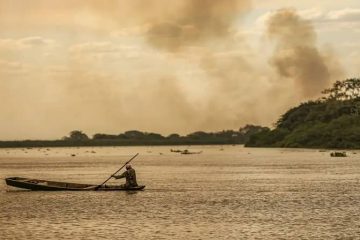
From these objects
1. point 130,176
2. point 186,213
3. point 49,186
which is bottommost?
point 186,213

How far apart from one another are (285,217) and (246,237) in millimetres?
8901

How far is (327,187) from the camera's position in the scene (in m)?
74.1

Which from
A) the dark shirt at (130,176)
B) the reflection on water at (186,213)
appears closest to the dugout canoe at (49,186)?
the reflection on water at (186,213)

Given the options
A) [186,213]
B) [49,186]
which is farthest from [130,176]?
[186,213]

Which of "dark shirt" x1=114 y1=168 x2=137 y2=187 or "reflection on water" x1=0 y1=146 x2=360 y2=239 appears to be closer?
"reflection on water" x1=0 y1=146 x2=360 y2=239

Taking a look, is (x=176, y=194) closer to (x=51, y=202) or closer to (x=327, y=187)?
(x=51, y=202)

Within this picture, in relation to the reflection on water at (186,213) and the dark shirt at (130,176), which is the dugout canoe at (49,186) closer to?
the reflection on water at (186,213)

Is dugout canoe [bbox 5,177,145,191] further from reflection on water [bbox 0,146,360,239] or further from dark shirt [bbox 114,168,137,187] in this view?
dark shirt [bbox 114,168,137,187]

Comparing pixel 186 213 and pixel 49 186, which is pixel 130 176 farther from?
pixel 186 213

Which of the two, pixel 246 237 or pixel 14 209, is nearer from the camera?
pixel 246 237

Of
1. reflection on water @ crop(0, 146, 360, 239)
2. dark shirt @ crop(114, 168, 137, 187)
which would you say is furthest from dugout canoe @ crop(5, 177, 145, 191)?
dark shirt @ crop(114, 168, 137, 187)

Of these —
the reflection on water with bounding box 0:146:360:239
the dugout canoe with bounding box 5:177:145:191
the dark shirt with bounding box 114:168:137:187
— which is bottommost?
the reflection on water with bounding box 0:146:360:239

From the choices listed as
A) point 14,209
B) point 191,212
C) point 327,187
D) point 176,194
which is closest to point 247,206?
point 191,212

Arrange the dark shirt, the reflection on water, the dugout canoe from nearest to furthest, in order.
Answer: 1. the reflection on water
2. the dark shirt
3. the dugout canoe
